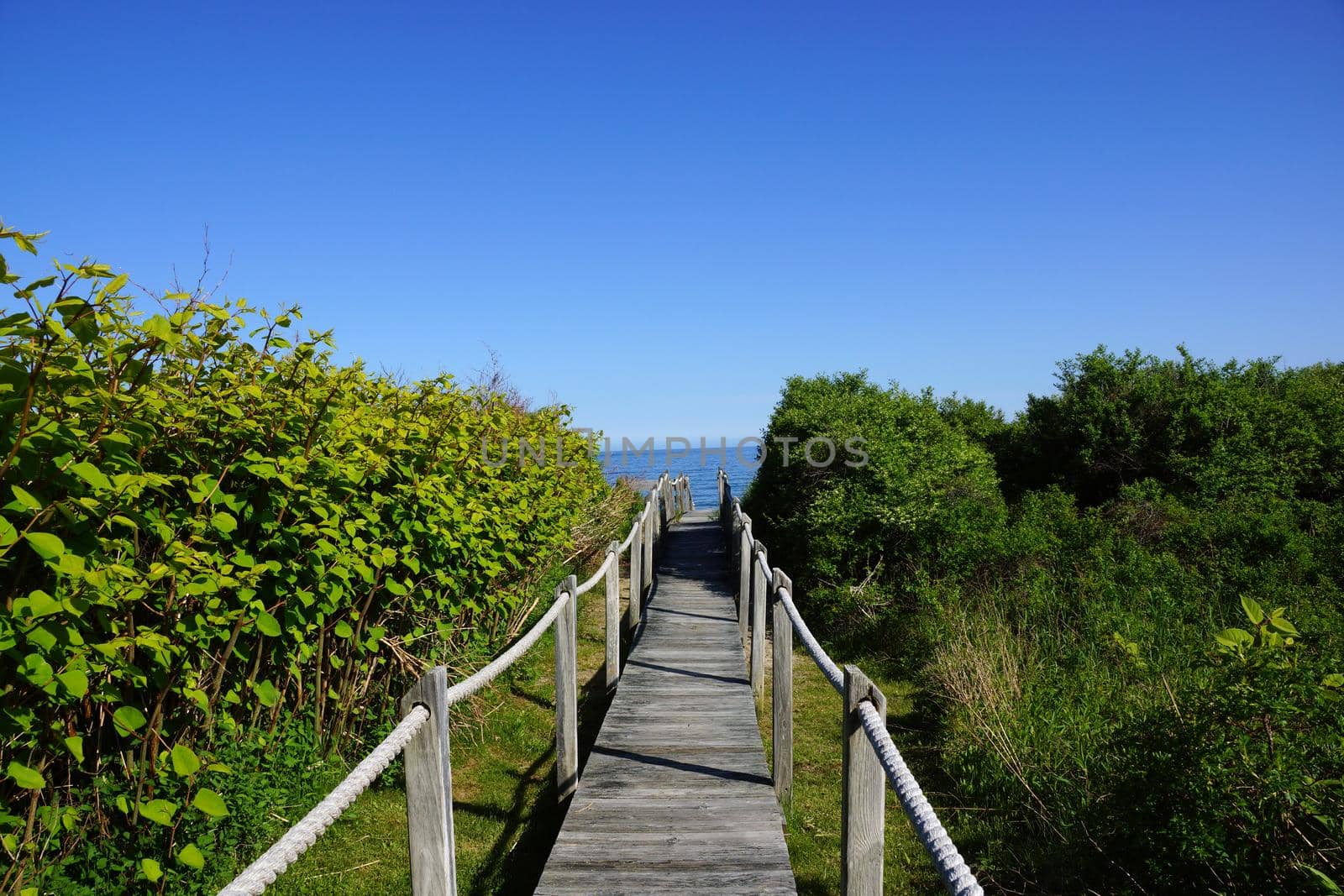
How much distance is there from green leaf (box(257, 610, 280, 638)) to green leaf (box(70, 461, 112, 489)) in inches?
52.3

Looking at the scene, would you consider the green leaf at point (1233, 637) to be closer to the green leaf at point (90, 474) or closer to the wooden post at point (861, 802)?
the wooden post at point (861, 802)

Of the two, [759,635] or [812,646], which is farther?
[759,635]

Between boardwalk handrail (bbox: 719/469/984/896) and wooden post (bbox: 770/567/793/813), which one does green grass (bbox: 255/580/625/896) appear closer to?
wooden post (bbox: 770/567/793/813)

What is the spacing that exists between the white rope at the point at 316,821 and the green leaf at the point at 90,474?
118 centimetres

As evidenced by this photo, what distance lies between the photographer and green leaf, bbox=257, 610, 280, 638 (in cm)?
365

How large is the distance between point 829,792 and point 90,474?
529cm

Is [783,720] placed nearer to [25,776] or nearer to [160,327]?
[25,776]

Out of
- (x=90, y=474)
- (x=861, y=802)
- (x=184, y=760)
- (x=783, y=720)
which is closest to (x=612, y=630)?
(x=783, y=720)

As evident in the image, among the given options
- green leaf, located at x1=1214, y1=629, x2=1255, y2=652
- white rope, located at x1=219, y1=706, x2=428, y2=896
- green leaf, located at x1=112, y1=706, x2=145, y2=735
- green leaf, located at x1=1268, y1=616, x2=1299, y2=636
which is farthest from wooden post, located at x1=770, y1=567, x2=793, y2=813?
green leaf, located at x1=112, y1=706, x2=145, y2=735

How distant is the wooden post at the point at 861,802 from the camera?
3002 millimetres

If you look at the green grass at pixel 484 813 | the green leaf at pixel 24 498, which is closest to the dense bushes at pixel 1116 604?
the green grass at pixel 484 813

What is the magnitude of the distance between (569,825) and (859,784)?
207 centimetres

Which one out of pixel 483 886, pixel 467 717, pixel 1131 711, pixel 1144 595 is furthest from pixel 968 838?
pixel 1144 595

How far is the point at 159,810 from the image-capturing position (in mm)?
2834
